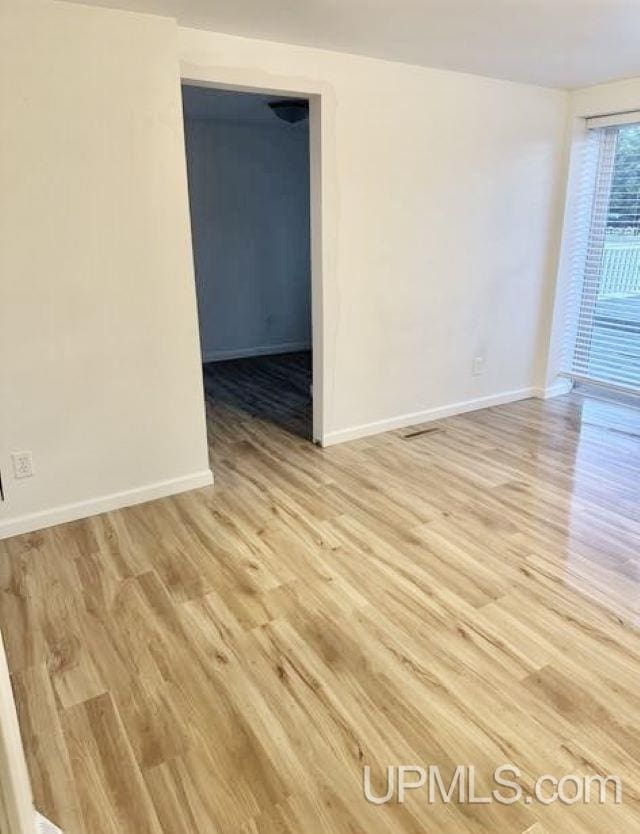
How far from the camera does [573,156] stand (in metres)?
4.23

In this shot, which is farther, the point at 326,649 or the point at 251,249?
the point at 251,249

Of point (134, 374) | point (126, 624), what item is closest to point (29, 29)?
point (134, 374)

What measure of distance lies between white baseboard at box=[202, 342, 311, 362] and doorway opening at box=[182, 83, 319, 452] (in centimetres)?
1

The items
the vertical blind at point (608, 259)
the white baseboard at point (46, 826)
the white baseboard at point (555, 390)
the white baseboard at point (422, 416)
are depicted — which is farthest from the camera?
the white baseboard at point (555, 390)

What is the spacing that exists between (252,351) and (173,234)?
11.6ft

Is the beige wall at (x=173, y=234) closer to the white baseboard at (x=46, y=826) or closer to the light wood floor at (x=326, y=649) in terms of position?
the light wood floor at (x=326, y=649)

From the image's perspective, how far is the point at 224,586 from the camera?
2.26m

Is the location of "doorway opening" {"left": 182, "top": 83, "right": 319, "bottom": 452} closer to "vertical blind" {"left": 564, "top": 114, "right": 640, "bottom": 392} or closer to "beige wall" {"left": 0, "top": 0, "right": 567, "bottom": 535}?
"beige wall" {"left": 0, "top": 0, "right": 567, "bottom": 535}

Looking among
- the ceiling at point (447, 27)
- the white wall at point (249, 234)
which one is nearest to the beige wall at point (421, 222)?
the ceiling at point (447, 27)

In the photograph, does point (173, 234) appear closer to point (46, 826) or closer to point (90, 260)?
point (90, 260)

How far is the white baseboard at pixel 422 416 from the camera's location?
12.4 ft

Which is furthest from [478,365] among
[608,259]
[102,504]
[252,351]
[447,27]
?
[102,504]

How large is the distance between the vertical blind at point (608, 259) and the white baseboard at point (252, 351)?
2.99 meters

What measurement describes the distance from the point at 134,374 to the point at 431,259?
217cm
